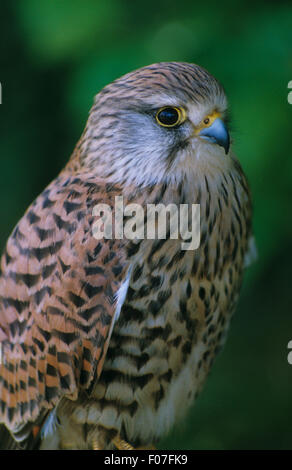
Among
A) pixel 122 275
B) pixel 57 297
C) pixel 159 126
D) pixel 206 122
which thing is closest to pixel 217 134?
pixel 206 122

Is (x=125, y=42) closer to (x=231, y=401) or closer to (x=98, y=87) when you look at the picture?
(x=98, y=87)

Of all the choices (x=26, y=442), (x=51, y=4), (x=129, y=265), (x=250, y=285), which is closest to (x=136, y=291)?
(x=129, y=265)

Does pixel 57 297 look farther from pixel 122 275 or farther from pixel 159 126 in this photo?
pixel 159 126

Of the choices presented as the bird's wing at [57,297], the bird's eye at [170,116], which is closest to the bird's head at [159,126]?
the bird's eye at [170,116]

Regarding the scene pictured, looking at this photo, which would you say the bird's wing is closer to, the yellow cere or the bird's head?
the bird's head

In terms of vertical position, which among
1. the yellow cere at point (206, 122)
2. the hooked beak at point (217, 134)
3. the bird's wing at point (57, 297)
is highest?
the yellow cere at point (206, 122)

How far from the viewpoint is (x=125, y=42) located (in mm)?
2881

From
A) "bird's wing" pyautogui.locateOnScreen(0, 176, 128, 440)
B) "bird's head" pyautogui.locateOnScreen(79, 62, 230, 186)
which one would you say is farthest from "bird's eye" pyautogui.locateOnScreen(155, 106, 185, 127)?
"bird's wing" pyautogui.locateOnScreen(0, 176, 128, 440)

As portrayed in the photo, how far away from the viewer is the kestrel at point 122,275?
207 centimetres

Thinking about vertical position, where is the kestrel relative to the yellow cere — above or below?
below

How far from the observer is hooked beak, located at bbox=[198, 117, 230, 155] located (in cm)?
A: 201

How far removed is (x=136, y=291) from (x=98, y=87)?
3.57ft

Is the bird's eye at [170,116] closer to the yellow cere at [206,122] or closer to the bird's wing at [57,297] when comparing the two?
the yellow cere at [206,122]

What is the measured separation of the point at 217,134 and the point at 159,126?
20 centimetres
